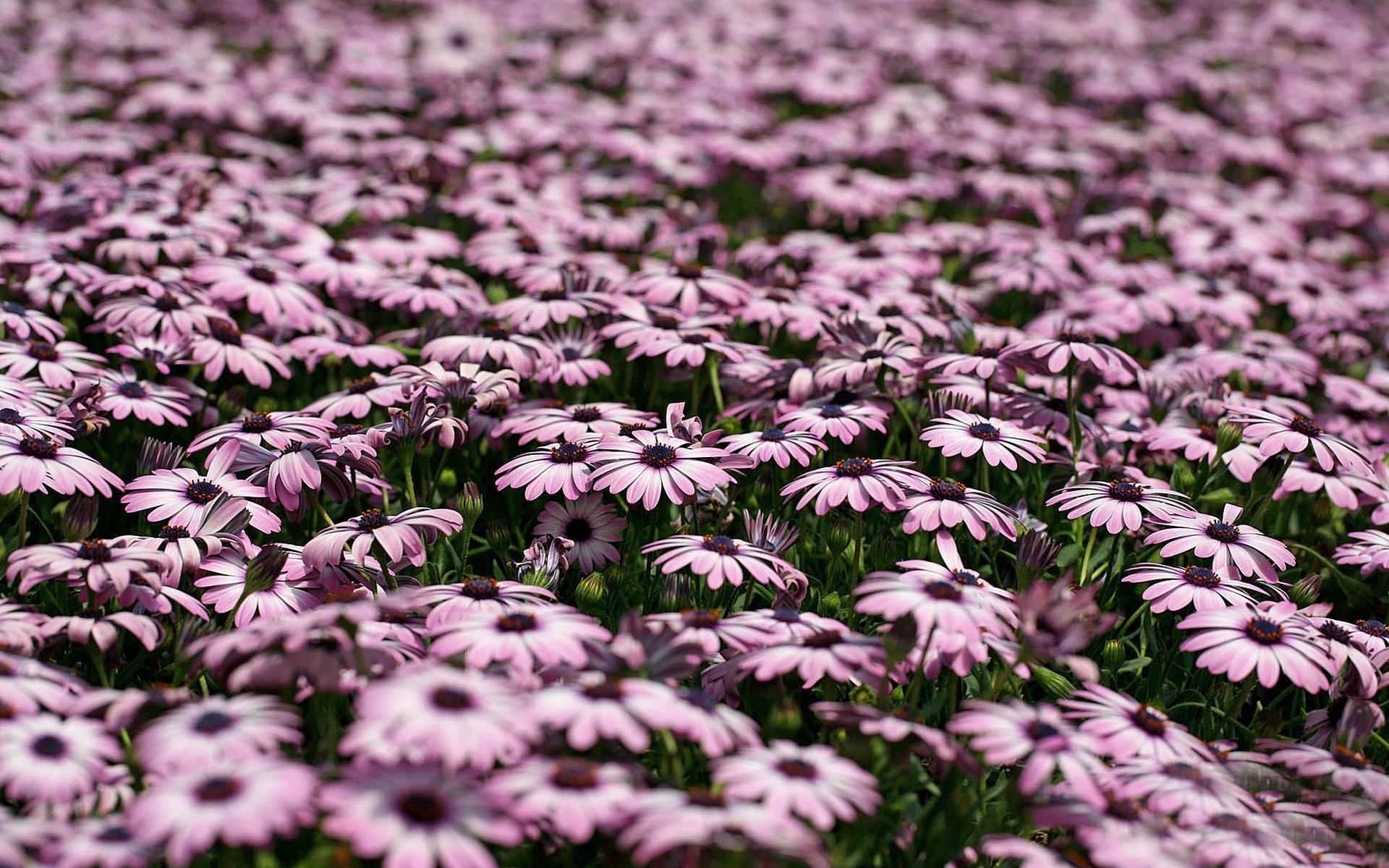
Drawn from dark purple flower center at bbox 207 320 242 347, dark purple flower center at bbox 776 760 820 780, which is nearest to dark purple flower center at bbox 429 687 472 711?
dark purple flower center at bbox 776 760 820 780

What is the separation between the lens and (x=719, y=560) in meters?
2.88

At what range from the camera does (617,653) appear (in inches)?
92.1

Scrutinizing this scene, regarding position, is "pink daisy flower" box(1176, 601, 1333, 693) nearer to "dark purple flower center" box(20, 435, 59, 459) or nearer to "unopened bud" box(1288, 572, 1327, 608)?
"unopened bud" box(1288, 572, 1327, 608)

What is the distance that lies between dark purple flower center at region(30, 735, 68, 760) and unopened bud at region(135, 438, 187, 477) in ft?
4.14

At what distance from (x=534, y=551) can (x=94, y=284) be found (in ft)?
7.16

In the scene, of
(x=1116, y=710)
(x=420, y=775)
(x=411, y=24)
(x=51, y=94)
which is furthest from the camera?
(x=411, y=24)

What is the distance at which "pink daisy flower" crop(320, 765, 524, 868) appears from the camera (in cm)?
181

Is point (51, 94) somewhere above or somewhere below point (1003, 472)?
above

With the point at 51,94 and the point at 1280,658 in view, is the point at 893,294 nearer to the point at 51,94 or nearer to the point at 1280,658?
the point at 1280,658

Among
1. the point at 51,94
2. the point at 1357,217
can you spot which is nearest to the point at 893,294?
the point at 1357,217

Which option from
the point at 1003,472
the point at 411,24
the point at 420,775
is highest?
the point at 411,24

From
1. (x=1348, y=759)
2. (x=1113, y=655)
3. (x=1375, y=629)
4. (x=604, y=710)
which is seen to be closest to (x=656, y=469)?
(x=604, y=710)

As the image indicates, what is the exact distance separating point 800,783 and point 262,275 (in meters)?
3.11

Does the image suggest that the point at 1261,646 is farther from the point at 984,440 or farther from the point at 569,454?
the point at 569,454
